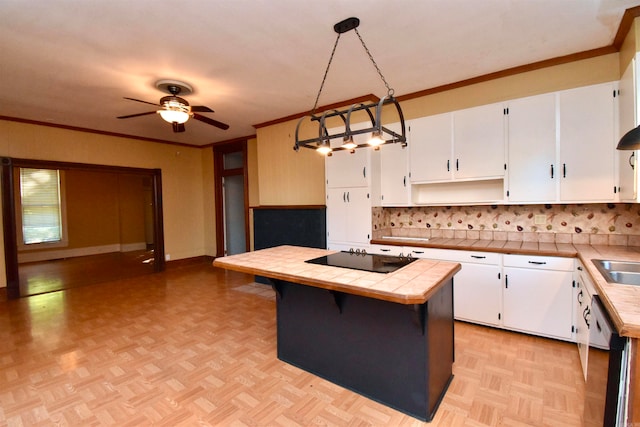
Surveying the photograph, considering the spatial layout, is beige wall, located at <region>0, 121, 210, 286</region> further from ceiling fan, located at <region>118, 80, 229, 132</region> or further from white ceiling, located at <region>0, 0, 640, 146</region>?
ceiling fan, located at <region>118, 80, 229, 132</region>

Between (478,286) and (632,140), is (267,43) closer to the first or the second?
(632,140)

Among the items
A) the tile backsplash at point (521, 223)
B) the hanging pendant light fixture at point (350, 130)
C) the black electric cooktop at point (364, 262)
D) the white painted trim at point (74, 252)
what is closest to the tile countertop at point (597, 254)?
the tile backsplash at point (521, 223)

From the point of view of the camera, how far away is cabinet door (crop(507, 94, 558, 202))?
2.83m

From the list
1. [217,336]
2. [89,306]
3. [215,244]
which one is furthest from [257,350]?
[215,244]

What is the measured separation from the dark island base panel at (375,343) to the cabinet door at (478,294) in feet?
3.18

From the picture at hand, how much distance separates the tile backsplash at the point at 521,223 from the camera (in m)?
2.80

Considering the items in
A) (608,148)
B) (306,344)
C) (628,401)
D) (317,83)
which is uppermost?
(317,83)

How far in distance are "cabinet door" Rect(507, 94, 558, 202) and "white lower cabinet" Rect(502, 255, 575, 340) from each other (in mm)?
643

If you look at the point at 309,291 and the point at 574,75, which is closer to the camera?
the point at 309,291

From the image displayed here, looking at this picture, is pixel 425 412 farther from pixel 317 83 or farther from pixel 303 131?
pixel 303 131

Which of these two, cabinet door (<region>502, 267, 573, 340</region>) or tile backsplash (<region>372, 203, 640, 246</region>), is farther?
tile backsplash (<region>372, 203, 640, 246</region>)

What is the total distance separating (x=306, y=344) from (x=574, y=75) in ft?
11.3

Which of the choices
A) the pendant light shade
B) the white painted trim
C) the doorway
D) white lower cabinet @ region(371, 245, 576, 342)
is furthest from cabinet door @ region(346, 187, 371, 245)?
the white painted trim

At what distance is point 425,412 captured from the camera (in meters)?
A: 1.84
